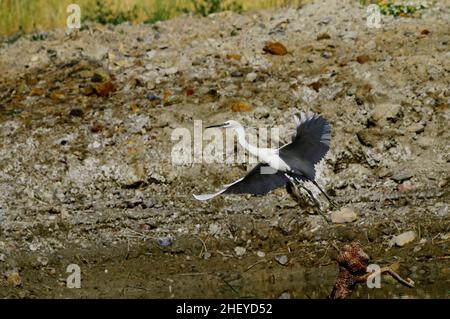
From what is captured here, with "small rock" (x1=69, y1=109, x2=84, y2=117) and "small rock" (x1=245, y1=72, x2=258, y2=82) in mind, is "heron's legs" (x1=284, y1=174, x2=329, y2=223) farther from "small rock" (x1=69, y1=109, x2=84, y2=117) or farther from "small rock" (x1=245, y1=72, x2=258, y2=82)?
"small rock" (x1=69, y1=109, x2=84, y2=117)

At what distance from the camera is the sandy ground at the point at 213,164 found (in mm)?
6656

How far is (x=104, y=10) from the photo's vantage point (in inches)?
379

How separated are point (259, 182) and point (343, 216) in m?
0.83

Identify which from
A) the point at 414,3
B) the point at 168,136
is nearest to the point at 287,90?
the point at 168,136

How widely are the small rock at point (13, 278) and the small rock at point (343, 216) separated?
7.93ft

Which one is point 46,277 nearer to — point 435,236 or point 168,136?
point 168,136

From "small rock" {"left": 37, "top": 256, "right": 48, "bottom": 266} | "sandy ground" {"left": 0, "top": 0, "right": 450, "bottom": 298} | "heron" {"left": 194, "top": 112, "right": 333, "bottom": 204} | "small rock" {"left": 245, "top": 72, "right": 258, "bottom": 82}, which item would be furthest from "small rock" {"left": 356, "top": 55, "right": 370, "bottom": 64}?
"small rock" {"left": 37, "top": 256, "right": 48, "bottom": 266}

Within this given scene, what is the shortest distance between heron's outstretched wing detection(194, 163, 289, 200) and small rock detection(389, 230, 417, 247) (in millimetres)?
920

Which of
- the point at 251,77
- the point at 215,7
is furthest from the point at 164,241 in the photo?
the point at 215,7

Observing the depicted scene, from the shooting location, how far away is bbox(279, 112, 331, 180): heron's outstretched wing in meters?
5.78

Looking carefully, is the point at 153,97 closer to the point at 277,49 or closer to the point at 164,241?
the point at 277,49

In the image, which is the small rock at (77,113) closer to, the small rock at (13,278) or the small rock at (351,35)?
the small rock at (13,278)

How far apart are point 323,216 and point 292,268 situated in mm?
605

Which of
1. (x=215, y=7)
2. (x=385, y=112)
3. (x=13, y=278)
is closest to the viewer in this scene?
(x=13, y=278)
